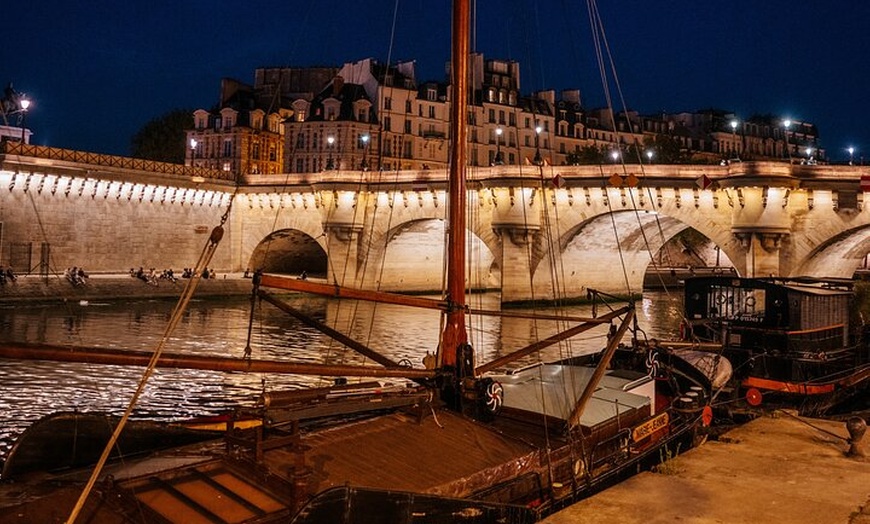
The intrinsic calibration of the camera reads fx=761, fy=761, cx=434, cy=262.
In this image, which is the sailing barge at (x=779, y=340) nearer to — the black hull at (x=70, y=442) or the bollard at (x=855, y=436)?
the bollard at (x=855, y=436)

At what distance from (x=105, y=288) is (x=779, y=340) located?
97.0ft

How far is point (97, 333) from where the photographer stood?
24062 millimetres

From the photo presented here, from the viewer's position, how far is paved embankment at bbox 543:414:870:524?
6.05m

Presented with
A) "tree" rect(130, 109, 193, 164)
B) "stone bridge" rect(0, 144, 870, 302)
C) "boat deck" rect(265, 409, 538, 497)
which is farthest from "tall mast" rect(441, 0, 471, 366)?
"tree" rect(130, 109, 193, 164)

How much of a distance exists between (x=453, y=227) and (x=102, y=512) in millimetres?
5268

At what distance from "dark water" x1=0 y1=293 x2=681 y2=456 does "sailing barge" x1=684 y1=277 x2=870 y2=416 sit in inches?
49.1

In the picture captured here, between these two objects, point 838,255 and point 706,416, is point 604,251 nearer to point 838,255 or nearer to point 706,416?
point 838,255

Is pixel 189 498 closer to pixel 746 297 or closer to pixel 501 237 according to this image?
pixel 746 297

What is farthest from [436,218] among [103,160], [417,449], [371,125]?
[417,449]

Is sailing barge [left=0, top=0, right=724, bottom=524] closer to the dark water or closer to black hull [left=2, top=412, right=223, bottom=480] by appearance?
black hull [left=2, top=412, right=223, bottom=480]

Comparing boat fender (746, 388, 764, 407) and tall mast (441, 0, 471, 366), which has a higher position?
tall mast (441, 0, 471, 366)

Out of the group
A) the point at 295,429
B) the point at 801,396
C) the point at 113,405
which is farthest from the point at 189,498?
the point at 801,396

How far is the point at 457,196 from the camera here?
9477mm

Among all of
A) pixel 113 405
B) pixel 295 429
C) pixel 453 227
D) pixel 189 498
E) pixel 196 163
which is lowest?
pixel 113 405
